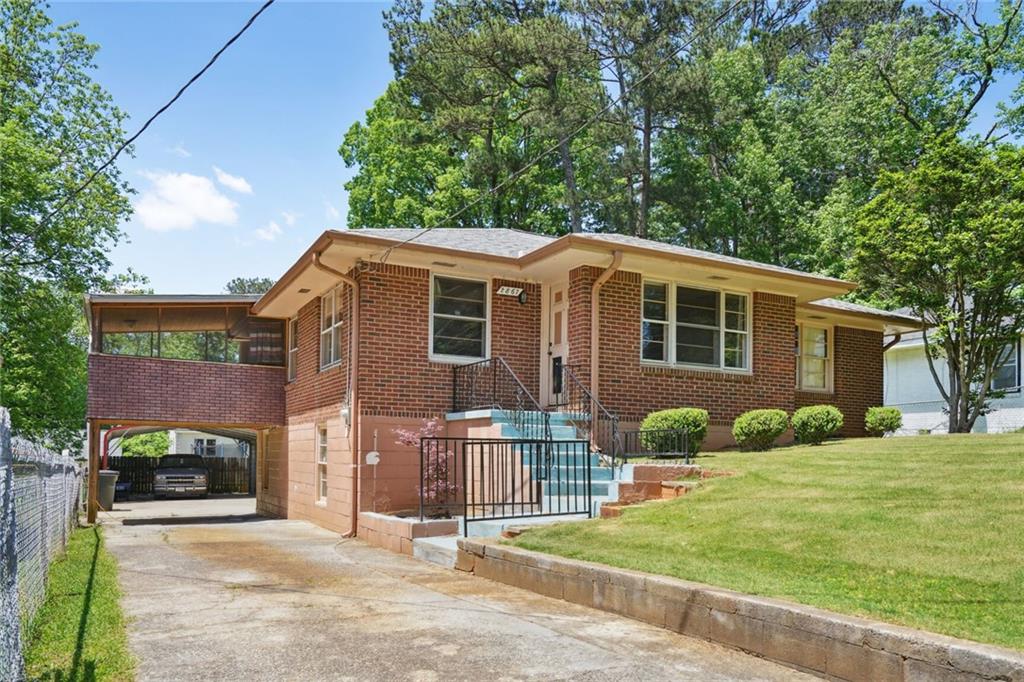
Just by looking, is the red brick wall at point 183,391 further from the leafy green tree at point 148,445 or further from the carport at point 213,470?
the leafy green tree at point 148,445

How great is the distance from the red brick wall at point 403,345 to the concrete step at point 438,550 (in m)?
A: 3.52

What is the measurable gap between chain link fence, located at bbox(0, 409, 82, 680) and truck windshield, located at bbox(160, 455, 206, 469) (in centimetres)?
1928

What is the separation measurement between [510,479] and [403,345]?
9.75 ft

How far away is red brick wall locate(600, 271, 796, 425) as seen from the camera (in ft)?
46.1

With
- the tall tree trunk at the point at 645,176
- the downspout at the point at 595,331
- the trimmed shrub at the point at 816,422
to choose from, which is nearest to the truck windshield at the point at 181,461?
the tall tree trunk at the point at 645,176

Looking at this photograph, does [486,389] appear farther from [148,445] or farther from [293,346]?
[148,445]

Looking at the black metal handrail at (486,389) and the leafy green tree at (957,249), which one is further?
the leafy green tree at (957,249)

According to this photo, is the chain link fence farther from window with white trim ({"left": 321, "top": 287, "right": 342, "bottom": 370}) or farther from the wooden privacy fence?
the wooden privacy fence

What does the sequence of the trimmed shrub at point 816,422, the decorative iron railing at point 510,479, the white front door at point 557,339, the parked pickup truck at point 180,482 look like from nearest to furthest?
the decorative iron railing at point 510,479 < the trimmed shrub at point 816,422 < the white front door at point 557,339 < the parked pickup truck at point 180,482

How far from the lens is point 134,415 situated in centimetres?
1723

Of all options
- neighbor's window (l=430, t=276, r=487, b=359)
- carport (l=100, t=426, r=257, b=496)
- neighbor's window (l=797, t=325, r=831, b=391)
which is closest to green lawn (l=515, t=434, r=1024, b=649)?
neighbor's window (l=430, t=276, r=487, b=359)

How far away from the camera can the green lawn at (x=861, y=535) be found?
5500 mm

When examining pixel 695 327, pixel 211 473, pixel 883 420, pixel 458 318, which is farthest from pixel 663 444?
pixel 211 473

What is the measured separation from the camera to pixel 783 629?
529 cm
